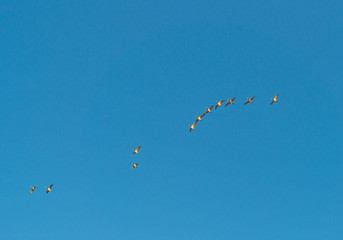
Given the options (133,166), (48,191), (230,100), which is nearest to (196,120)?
(230,100)

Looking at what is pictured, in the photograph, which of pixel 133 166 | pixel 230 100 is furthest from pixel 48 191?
pixel 230 100

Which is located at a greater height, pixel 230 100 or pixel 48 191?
pixel 48 191

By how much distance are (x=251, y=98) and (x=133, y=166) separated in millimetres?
60049

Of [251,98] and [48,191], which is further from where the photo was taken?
[48,191]

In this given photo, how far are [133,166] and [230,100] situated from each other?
2086 inches

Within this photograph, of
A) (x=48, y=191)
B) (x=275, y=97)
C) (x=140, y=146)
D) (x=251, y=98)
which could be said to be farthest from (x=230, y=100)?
(x=48, y=191)

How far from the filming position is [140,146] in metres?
190

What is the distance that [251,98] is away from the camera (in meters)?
183

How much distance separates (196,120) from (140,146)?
27.6 meters

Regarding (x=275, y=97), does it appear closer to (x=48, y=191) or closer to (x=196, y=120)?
(x=196, y=120)

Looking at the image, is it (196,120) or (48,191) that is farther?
(48,191)

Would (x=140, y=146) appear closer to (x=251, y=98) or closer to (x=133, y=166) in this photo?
(x=133, y=166)

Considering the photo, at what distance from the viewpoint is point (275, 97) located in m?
187

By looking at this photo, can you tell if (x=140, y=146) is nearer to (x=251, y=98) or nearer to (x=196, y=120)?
(x=196, y=120)
